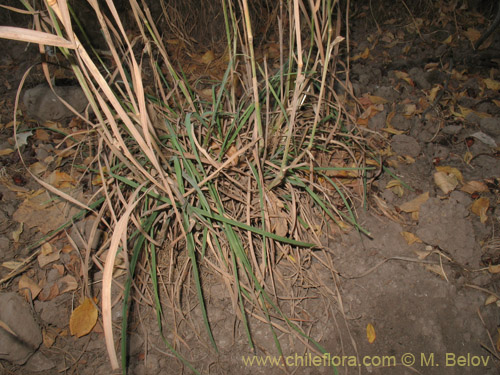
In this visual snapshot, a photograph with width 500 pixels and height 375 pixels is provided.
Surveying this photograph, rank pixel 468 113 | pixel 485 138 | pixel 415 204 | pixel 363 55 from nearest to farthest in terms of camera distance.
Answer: pixel 415 204
pixel 485 138
pixel 468 113
pixel 363 55

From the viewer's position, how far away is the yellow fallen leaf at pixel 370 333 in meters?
1.11

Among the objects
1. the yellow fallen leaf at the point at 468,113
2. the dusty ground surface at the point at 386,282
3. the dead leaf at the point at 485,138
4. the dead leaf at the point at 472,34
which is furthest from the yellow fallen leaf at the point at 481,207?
the dead leaf at the point at 472,34

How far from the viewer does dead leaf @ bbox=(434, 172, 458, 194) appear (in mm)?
1401

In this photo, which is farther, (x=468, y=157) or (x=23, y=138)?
(x=23, y=138)

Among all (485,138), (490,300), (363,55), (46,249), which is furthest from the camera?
(363,55)

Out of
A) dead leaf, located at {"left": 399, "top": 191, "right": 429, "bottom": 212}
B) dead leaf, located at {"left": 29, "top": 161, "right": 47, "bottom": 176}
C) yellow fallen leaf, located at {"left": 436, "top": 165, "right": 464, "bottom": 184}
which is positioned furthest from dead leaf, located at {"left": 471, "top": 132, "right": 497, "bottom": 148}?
dead leaf, located at {"left": 29, "top": 161, "right": 47, "bottom": 176}

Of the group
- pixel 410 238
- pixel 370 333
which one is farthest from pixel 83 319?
pixel 410 238

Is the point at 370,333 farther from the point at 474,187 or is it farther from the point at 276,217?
the point at 474,187

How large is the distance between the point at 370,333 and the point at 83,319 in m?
0.93

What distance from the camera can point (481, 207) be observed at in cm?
133

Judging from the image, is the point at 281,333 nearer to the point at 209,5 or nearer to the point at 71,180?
the point at 71,180

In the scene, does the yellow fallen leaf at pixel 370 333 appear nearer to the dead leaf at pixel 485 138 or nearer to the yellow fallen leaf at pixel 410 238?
the yellow fallen leaf at pixel 410 238

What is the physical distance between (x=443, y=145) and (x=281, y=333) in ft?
3.69

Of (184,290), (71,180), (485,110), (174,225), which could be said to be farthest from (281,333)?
(485,110)
